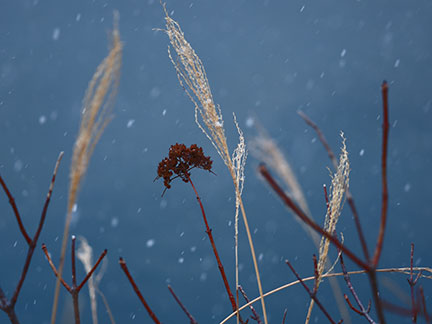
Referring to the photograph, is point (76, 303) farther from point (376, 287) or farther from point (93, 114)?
point (376, 287)

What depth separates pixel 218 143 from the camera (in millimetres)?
787

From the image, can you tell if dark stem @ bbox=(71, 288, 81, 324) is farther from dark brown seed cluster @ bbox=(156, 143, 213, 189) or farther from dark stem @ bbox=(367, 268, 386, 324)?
dark brown seed cluster @ bbox=(156, 143, 213, 189)

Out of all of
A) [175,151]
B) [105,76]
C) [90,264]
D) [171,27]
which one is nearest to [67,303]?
[90,264]

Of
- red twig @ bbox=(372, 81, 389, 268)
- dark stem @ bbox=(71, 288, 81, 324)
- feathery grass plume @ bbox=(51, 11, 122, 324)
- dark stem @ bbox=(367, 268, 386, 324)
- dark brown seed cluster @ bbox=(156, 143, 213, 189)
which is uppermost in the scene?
dark brown seed cluster @ bbox=(156, 143, 213, 189)

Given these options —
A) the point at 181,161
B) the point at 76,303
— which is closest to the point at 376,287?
the point at 76,303

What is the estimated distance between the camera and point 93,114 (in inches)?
16.3

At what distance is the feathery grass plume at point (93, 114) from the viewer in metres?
0.41

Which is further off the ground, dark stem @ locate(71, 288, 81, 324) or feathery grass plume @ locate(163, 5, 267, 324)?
feathery grass plume @ locate(163, 5, 267, 324)

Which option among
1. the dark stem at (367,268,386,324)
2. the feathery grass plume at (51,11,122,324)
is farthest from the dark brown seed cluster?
the dark stem at (367,268,386,324)

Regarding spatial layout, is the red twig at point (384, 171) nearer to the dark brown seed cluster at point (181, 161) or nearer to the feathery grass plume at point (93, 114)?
the feathery grass plume at point (93, 114)

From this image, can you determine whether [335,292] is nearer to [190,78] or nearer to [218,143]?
[218,143]

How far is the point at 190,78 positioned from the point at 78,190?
1.57ft

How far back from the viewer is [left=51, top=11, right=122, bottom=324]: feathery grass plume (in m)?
0.41

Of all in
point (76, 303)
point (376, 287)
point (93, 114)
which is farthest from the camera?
point (76, 303)
